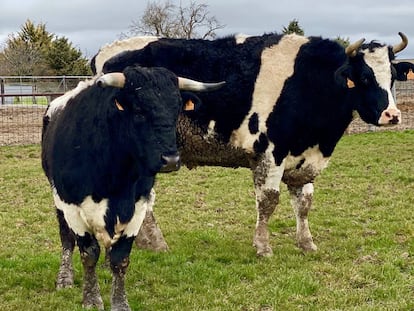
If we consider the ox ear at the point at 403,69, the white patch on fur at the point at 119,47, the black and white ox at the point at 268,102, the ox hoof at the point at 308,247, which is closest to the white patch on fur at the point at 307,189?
A: the black and white ox at the point at 268,102

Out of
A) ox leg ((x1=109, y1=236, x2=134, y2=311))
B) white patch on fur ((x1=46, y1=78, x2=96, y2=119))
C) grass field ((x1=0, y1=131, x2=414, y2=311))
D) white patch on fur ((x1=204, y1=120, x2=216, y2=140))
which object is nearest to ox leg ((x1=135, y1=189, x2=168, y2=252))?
grass field ((x1=0, y1=131, x2=414, y2=311))

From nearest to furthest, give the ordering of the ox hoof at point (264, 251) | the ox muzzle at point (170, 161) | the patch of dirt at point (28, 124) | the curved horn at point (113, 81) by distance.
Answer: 1. the ox muzzle at point (170, 161)
2. the curved horn at point (113, 81)
3. the ox hoof at point (264, 251)
4. the patch of dirt at point (28, 124)

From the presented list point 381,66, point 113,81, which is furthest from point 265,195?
point 113,81

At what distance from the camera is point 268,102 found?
686cm

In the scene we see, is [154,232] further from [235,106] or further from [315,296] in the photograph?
[315,296]

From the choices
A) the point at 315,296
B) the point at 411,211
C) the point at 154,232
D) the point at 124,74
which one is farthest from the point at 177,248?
the point at 411,211

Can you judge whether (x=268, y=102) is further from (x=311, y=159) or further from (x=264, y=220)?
(x=264, y=220)

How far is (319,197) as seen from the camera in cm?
999

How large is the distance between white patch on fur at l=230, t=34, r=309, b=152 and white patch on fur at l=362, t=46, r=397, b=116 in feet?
2.94

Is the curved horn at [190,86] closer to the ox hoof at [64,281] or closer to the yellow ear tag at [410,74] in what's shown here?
the ox hoof at [64,281]

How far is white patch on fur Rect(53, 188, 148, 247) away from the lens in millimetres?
4883

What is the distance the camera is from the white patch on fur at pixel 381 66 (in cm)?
657

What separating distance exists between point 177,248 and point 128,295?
5.33ft

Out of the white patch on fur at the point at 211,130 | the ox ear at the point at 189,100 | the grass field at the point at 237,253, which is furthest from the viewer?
the white patch on fur at the point at 211,130
